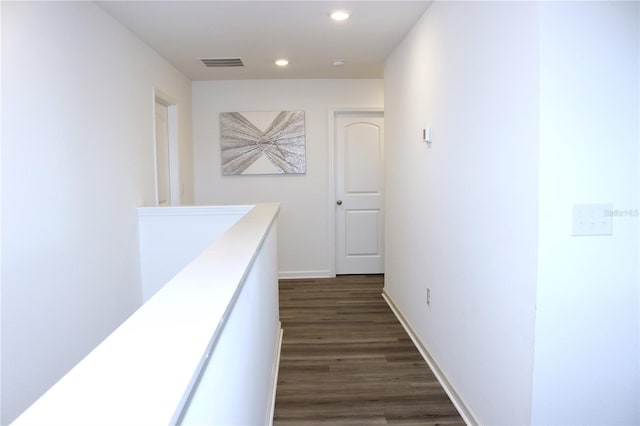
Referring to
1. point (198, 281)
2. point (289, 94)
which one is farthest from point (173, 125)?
point (198, 281)

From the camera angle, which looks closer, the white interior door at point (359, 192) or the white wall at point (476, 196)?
the white wall at point (476, 196)

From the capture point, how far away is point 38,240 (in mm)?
2242

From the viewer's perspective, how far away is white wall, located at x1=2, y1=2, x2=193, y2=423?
2.06 m

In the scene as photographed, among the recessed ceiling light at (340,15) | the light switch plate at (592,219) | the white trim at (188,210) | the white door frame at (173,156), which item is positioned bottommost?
the white trim at (188,210)

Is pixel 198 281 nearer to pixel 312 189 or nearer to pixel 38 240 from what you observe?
pixel 38 240

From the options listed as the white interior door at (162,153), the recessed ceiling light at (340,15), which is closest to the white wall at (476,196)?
the recessed ceiling light at (340,15)

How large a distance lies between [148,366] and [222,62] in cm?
409

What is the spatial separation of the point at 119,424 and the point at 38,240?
2.01 m

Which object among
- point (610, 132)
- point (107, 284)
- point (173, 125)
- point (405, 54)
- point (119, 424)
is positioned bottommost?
point (107, 284)

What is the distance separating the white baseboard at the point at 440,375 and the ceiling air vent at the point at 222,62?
8.82ft

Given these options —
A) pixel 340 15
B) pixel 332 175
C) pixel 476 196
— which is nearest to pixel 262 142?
pixel 332 175

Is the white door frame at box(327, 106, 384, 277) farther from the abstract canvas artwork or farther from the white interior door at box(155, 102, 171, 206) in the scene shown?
the white interior door at box(155, 102, 171, 206)

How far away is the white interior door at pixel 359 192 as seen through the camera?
18.0 ft

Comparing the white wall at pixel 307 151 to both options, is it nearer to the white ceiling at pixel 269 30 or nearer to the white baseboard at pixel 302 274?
the white baseboard at pixel 302 274
